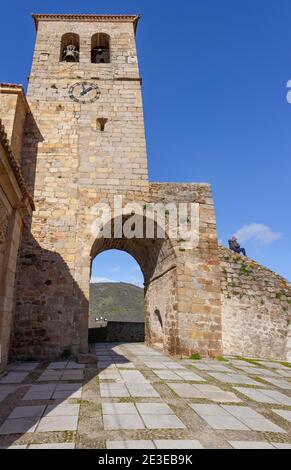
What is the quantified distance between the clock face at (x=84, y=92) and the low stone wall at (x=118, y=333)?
33.7ft

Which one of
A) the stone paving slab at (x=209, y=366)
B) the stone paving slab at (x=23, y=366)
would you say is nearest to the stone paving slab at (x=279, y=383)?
the stone paving slab at (x=209, y=366)

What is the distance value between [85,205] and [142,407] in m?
6.71

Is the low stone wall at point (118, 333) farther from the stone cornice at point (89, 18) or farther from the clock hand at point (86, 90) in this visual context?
the stone cornice at point (89, 18)

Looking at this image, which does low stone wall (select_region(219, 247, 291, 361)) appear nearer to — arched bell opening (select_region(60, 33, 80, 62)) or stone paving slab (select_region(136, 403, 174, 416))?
stone paving slab (select_region(136, 403, 174, 416))

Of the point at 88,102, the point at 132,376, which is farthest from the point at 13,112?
the point at 132,376

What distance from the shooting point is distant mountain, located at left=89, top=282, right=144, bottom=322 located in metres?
27.8

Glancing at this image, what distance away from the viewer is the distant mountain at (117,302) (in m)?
27.8

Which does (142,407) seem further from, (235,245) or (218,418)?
(235,245)

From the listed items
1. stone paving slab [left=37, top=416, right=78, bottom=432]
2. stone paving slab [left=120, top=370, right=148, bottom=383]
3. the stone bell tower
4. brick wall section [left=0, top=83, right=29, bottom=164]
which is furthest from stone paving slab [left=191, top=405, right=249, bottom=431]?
brick wall section [left=0, top=83, right=29, bottom=164]

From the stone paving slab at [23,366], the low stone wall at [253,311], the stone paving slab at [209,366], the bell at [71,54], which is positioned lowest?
the stone paving slab at [209,366]

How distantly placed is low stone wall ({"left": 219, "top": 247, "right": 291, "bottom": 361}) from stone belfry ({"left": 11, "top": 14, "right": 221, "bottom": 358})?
1021mm

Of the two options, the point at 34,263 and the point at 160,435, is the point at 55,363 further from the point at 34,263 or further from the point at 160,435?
the point at 160,435

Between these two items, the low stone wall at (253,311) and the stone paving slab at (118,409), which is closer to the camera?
the stone paving slab at (118,409)
